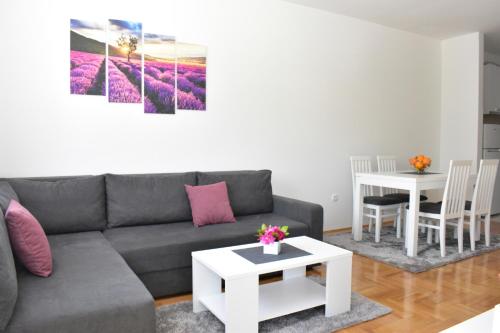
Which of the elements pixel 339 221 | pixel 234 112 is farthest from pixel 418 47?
pixel 234 112

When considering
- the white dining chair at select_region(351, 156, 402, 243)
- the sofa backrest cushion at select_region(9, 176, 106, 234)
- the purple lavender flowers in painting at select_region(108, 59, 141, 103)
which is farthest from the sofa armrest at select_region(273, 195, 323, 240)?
the purple lavender flowers in painting at select_region(108, 59, 141, 103)

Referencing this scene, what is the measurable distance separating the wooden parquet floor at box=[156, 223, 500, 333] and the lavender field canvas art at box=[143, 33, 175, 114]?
175 centimetres

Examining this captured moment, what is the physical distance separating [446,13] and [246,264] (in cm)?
413

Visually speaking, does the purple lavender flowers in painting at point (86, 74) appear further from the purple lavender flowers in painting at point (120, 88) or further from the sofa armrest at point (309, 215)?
the sofa armrest at point (309, 215)

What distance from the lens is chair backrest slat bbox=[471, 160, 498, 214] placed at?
4.07 metres

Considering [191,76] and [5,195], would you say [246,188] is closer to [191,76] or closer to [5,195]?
[191,76]

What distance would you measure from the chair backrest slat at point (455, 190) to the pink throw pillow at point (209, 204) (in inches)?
82.1

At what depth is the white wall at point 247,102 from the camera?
312cm

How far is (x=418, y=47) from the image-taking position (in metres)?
5.57

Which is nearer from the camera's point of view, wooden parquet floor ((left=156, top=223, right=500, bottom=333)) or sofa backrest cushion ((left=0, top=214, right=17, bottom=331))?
sofa backrest cushion ((left=0, top=214, right=17, bottom=331))

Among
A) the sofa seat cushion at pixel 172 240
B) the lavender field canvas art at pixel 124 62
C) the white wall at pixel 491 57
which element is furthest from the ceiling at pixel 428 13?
the sofa seat cushion at pixel 172 240

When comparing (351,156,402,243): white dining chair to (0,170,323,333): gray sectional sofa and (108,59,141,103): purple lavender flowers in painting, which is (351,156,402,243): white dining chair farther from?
(108,59,141,103): purple lavender flowers in painting

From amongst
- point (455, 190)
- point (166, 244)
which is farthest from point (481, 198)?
point (166, 244)

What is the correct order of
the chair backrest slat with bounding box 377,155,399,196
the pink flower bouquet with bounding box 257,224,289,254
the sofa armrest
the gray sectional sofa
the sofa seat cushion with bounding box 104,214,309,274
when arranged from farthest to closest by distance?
the chair backrest slat with bounding box 377,155,399,196, the sofa armrest, the sofa seat cushion with bounding box 104,214,309,274, the pink flower bouquet with bounding box 257,224,289,254, the gray sectional sofa
